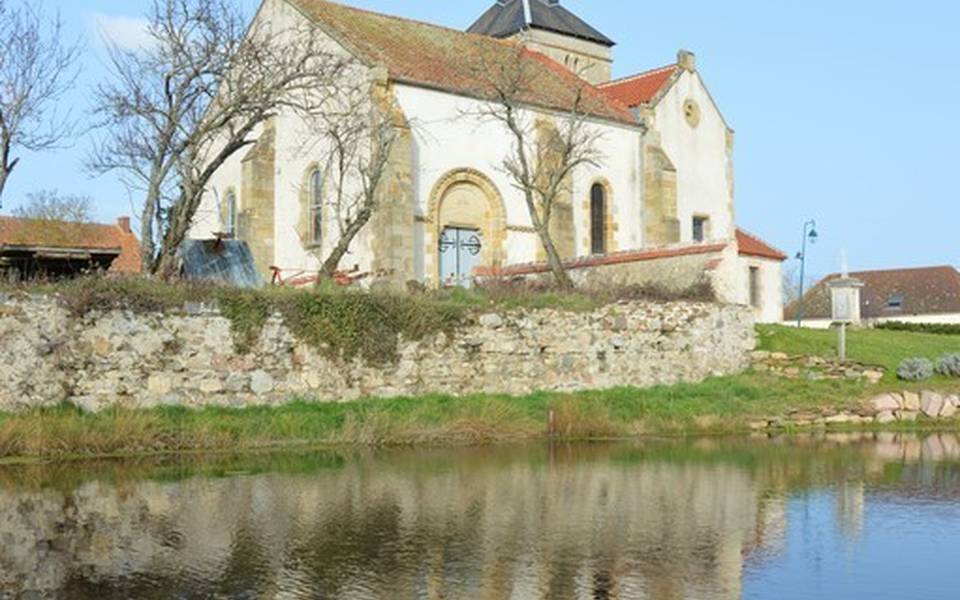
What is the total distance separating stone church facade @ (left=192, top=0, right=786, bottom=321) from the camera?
33688 mm

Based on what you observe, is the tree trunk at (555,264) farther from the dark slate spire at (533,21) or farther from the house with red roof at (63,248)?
the dark slate spire at (533,21)

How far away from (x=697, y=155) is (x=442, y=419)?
25.3 meters

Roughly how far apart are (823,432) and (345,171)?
705 inches

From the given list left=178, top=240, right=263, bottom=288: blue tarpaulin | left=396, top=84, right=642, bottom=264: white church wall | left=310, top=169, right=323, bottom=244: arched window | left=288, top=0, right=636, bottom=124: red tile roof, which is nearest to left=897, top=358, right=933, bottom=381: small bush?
left=396, top=84, right=642, bottom=264: white church wall

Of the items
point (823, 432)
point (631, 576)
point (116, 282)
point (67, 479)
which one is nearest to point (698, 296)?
point (823, 432)

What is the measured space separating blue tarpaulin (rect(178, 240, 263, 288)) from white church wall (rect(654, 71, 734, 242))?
1800 cm

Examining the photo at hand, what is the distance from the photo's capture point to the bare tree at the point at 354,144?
107 ft

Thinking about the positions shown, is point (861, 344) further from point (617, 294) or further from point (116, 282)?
point (116, 282)

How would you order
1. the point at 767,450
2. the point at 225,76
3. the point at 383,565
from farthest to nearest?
the point at 225,76
the point at 767,450
the point at 383,565

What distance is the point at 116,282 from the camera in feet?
69.4

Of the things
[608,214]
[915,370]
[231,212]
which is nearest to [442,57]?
[608,214]

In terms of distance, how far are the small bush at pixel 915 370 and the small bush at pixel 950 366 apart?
1.39ft

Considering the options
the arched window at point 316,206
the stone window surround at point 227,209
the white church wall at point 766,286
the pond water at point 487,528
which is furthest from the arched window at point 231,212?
the pond water at point 487,528

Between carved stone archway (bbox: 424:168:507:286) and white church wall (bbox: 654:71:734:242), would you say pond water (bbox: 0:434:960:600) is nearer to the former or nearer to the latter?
carved stone archway (bbox: 424:168:507:286)
